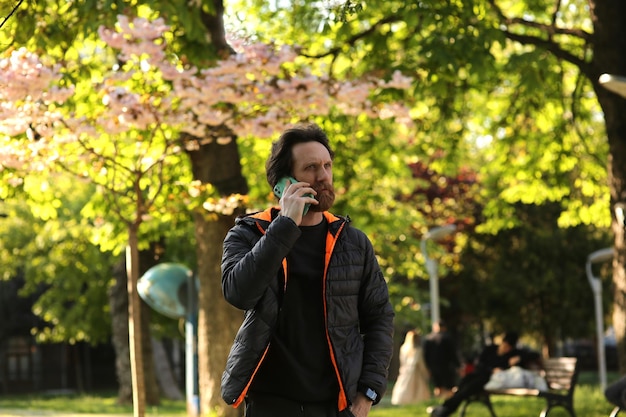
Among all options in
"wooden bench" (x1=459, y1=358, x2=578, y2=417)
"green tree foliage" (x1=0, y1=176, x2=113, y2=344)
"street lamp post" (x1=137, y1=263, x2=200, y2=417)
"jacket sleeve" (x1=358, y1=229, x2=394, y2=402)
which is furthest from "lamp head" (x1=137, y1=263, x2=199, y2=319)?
"jacket sleeve" (x1=358, y1=229, x2=394, y2=402)

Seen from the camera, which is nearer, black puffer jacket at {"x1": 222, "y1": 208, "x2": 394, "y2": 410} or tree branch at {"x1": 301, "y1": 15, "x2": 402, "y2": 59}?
black puffer jacket at {"x1": 222, "y1": 208, "x2": 394, "y2": 410}

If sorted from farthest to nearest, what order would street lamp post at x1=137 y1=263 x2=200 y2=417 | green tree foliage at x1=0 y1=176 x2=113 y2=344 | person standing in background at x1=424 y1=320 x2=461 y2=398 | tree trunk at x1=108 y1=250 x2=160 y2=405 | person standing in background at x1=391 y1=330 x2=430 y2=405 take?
1. green tree foliage at x1=0 y1=176 x2=113 y2=344
2. tree trunk at x1=108 y1=250 x2=160 y2=405
3. person standing in background at x1=391 y1=330 x2=430 y2=405
4. person standing in background at x1=424 y1=320 x2=461 y2=398
5. street lamp post at x1=137 y1=263 x2=200 y2=417

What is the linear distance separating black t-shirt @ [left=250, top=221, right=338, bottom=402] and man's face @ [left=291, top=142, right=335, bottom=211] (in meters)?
0.24

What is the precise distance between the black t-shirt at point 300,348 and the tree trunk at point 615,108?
11424 mm

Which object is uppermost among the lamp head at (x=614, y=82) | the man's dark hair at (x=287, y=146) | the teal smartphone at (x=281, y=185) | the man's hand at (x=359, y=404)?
the lamp head at (x=614, y=82)

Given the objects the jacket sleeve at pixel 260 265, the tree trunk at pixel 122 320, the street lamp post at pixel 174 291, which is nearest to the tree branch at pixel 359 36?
the street lamp post at pixel 174 291

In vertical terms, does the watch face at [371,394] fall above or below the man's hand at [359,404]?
above

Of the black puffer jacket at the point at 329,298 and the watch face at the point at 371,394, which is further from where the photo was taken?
the watch face at the point at 371,394

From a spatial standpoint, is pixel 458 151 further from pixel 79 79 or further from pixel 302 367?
pixel 302 367

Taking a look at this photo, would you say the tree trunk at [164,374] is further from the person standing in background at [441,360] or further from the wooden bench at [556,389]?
the wooden bench at [556,389]

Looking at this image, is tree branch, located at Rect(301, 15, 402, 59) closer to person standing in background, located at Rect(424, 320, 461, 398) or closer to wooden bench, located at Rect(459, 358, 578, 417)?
wooden bench, located at Rect(459, 358, 578, 417)

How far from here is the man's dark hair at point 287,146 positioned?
4344mm

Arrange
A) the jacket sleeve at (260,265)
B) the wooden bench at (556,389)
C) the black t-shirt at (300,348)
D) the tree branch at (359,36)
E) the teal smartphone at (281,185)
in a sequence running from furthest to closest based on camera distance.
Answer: the tree branch at (359,36) < the wooden bench at (556,389) < the teal smartphone at (281,185) < the black t-shirt at (300,348) < the jacket sleeve at (260,265)

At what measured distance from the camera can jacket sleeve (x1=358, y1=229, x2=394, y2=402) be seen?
4.36 metres
